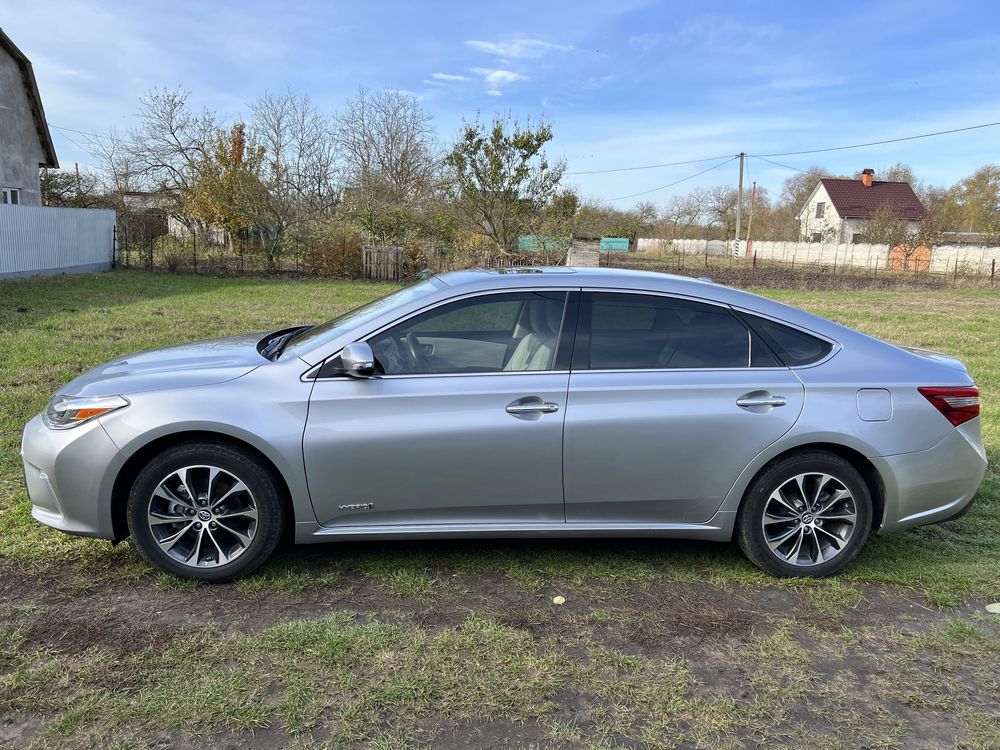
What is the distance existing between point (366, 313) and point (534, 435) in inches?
48.4

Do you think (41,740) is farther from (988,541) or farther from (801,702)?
(988,541)

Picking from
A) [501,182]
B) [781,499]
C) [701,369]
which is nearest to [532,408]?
[701,369]

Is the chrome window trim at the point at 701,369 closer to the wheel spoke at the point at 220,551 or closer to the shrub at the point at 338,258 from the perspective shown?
the wheel spoke at the point at 220,551

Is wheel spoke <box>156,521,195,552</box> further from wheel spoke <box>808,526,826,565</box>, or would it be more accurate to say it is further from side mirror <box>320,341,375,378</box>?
wheel spoke <box>808,526,826,565</box>

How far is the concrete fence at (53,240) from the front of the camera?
1823cm

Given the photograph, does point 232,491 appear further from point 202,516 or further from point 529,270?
point 529,270

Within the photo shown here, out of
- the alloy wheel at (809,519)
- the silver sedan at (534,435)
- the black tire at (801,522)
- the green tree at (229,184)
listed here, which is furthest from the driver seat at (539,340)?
the green tree at (229,184)

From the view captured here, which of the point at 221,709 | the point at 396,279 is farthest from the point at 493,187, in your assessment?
the point at 221,709

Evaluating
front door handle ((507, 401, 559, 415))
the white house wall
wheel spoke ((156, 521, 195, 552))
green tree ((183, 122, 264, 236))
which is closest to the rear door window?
front door handle ((507, 401, 559, 415))

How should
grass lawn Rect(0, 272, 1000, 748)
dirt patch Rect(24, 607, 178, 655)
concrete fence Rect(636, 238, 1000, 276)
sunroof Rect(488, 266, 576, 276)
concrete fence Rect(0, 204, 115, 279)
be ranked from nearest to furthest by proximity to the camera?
grass lawn Rect(0, 272, 1000, 748) < dirt patch Rect(24, 607, 178, 655) < sunroof Rect(488, 266, 576, 276) < concrete fence Rect(0, 204, 115, 279) < concrete fence Rect(636, 238, 1000, 276)

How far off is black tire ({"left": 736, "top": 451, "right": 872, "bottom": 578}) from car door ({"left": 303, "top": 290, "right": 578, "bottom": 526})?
990mm

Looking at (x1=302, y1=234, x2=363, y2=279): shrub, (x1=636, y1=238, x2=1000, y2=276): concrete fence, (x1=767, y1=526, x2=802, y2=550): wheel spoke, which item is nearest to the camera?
(x1=767, y1=526, x2=802, y2=550): wheel spoke

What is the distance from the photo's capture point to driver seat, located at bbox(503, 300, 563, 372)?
3654 millimetres

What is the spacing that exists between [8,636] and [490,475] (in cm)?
218
